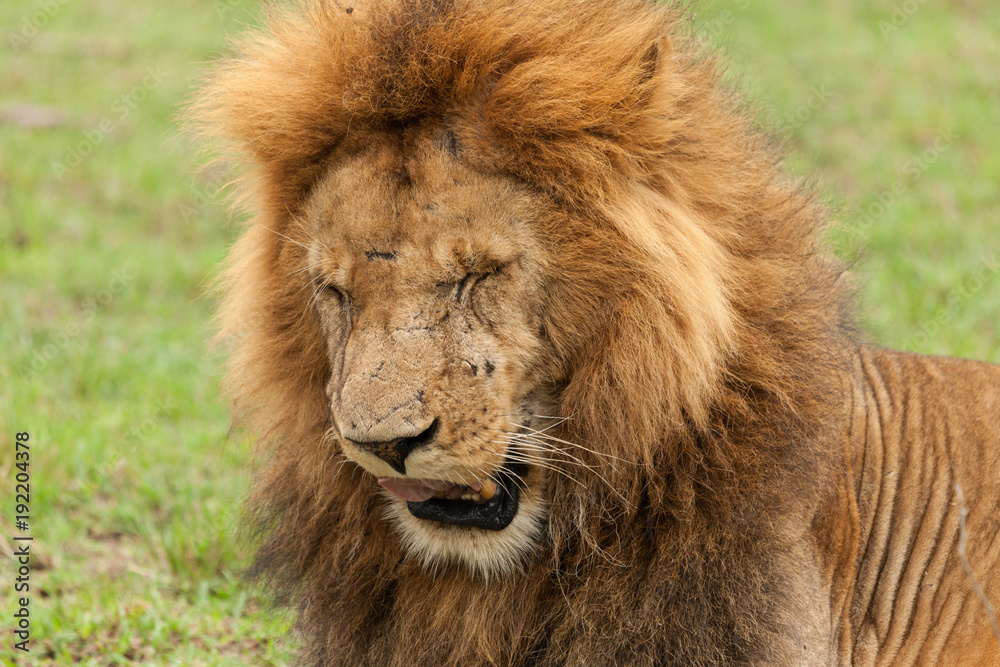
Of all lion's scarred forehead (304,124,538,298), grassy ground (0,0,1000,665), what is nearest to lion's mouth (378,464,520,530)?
lion's scarred forehead (304,124,538,298)

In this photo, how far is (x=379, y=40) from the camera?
287 centimetres

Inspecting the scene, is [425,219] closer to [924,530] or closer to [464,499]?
[464,499]

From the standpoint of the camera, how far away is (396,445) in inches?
101

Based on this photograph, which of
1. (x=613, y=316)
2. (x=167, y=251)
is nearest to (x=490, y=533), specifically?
(x=613, y=316)

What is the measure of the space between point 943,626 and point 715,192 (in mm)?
1438

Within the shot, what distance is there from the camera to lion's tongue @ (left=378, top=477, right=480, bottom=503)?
2.83 m

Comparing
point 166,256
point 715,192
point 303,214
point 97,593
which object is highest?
point 715,192

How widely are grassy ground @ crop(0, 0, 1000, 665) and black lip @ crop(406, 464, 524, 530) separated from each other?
1322mm

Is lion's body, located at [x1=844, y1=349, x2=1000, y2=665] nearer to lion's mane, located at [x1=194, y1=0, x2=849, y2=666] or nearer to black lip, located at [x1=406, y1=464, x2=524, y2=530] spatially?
lion's mane, located at [x1=194, y1=0, x2=849, y2=666]

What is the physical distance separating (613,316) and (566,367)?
0.19 metres

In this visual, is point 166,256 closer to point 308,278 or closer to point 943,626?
point 308,278

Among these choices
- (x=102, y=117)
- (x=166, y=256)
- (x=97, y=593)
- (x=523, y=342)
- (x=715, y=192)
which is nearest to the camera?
(x=523, y=342)

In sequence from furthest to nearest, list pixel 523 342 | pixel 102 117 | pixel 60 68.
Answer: pixel 60 68 < pixel 102 117 < pixel 523 342

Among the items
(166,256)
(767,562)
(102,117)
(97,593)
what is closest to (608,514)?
(767,562)
